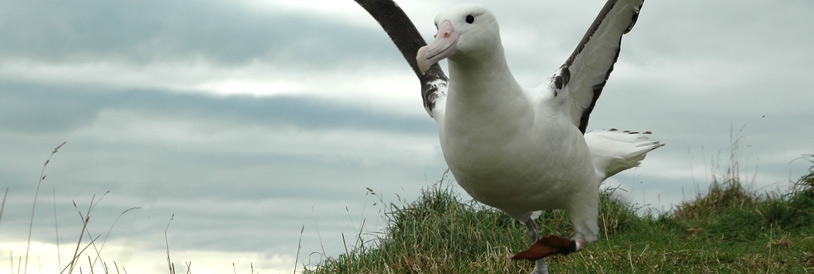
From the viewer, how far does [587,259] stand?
6.59 metres

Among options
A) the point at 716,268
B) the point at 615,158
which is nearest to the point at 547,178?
the point at 615,158

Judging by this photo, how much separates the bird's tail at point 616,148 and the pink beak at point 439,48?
2025 millimetres

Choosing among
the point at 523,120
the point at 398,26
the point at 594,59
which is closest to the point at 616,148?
the point at 594,59

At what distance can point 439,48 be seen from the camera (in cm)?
443

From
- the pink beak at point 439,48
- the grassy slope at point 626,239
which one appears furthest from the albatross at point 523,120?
the grassy slope at point 626,239

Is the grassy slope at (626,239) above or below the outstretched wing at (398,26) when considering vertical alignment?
below

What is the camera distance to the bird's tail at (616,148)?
20.2ft

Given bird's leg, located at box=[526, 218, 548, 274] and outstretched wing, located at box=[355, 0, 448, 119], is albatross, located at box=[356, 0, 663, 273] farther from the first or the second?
outstretched wing, located at box=[355, 0, 448, 119]

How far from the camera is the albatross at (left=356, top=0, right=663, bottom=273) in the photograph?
470cm

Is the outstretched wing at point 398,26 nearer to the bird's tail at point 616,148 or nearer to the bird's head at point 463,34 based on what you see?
the bird's tail at point 616,148

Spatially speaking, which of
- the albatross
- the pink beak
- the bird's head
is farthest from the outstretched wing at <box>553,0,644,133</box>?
the pink beak

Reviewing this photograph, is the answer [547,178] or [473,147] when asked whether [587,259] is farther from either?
[473,147]

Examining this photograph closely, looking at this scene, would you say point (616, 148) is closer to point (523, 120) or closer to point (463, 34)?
point (523, 120)

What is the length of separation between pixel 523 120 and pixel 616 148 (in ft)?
4.98
